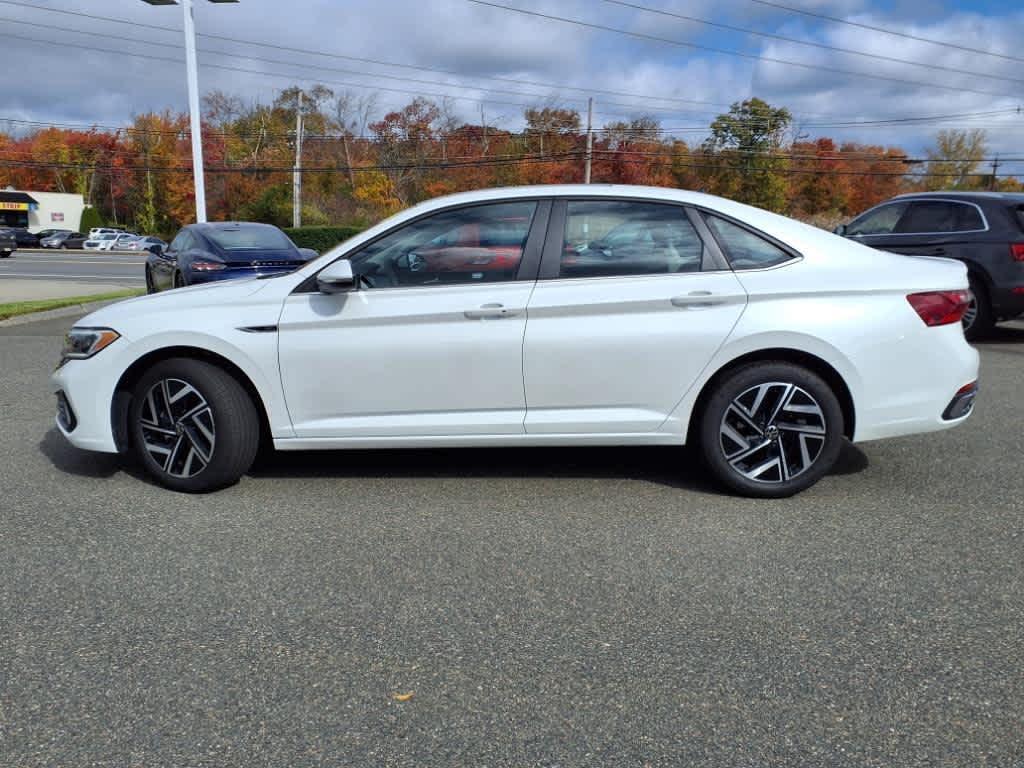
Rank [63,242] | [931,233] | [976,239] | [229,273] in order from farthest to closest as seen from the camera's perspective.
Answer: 1. [63,242]
2. [229,273]
3. [931,233]
4. [976,239]

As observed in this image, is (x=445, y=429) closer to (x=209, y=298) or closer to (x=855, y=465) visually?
(x=209, y=298)

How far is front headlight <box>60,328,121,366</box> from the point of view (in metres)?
4.56

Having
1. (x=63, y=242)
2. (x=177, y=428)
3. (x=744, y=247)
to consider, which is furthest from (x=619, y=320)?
(x=63, y=242)

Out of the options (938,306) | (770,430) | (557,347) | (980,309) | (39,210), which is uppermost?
(39,210)

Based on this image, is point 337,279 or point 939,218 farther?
point 939,218

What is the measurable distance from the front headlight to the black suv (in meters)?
8.97

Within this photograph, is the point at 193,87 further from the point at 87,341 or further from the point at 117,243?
the point at 117,243

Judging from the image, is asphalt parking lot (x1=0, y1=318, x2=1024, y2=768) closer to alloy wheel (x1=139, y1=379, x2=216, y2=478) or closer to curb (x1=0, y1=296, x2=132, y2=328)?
alloy wheel (x1=139, y1=379, x2=216, y2=478)

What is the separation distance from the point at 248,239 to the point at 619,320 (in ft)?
29.0

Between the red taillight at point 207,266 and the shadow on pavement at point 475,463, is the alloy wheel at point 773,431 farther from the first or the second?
the red taillight at point 207,266

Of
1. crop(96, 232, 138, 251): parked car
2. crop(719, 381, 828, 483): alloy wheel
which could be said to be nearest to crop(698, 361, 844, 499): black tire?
crop(719, 381, 828, 483): alloy wheel

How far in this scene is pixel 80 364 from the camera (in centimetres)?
460

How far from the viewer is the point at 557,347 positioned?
14.3 ft

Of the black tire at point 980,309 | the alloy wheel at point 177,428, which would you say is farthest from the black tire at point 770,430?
the black tire at point 980,309
